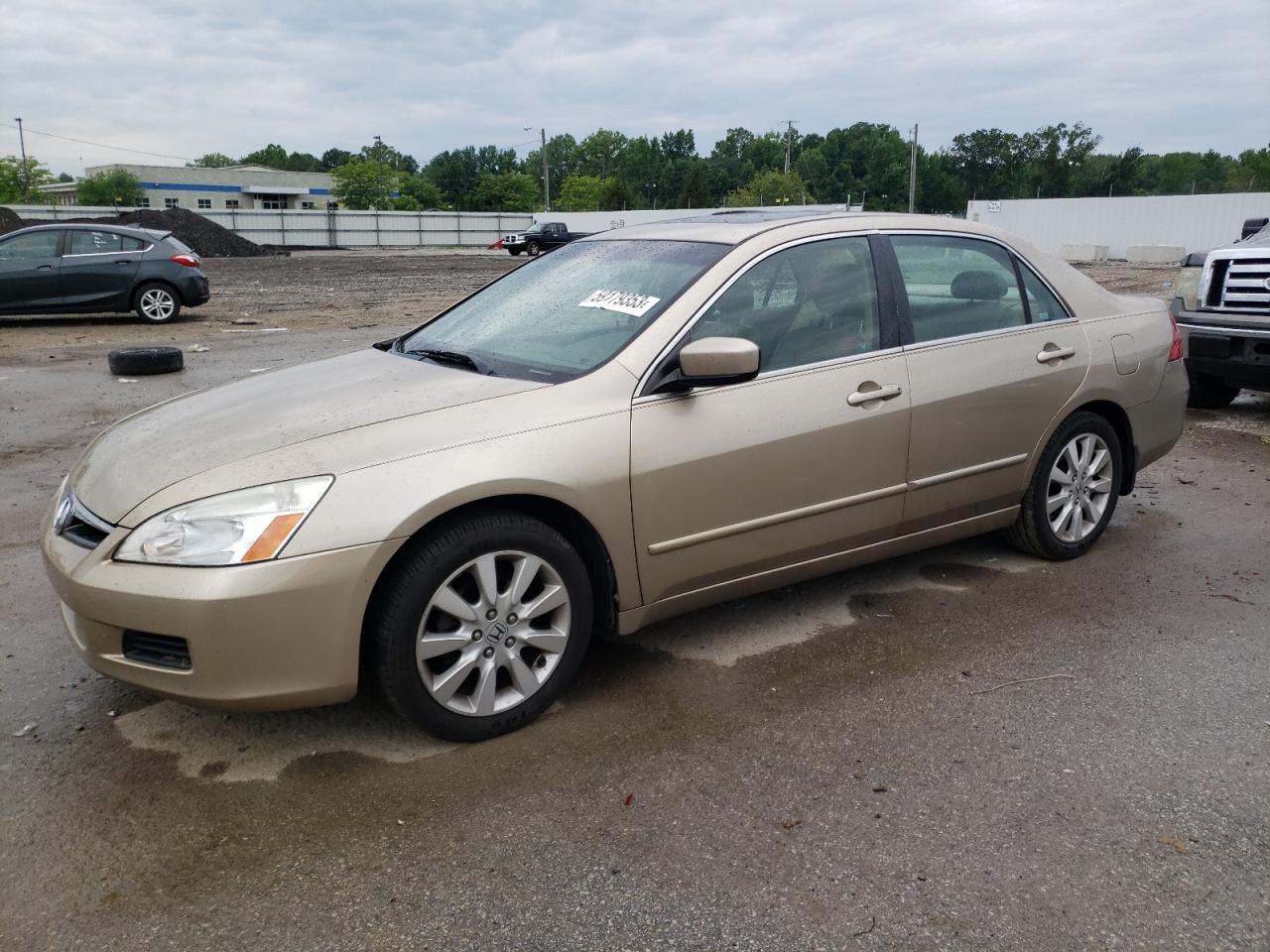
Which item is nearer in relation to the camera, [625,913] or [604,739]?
[625,913]

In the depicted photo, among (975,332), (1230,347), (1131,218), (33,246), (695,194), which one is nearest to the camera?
(975,332)

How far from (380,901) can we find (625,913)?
61 centimetres

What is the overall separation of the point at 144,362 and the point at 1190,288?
33.1 feet

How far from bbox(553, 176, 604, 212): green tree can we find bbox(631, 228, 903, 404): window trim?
112 meters

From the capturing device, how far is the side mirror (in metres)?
3.46

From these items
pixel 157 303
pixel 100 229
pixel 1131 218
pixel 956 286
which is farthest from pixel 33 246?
pixel 1131 218

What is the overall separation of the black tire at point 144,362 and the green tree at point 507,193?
10437 cm

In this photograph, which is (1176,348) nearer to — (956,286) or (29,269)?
(956,286)

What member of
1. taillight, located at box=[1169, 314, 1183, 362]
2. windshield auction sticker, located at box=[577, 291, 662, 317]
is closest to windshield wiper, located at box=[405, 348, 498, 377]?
windshield auction sticker, located at box=[577, 291, 662, 317]

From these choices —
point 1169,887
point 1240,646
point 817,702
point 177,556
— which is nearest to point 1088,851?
point 1169,887

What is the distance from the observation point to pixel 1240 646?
160 inches

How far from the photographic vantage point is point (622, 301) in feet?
12.9

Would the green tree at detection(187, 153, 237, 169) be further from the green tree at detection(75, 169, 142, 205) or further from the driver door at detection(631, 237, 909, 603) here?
the driver door at detection(631, 237, 909, 603)

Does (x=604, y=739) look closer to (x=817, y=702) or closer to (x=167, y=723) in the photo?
(x=817, y=702)
